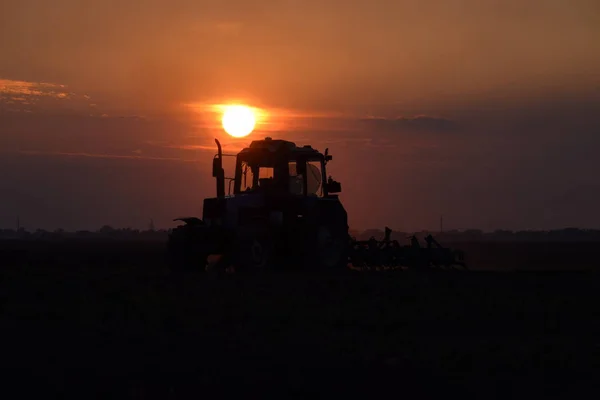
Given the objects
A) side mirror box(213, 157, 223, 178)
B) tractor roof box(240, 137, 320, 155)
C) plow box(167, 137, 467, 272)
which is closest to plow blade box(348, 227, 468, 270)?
plow box(167, 137, 467, 272)

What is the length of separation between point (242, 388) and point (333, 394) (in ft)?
3.66

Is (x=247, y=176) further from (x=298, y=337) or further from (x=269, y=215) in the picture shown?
(x=298, y=337)

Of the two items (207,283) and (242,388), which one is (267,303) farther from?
(242,388)

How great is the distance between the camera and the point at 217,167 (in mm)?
28484

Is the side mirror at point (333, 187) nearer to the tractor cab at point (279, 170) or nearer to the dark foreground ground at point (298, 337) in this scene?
the tractor cab at point (279, 170)

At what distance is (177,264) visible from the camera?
29.0m

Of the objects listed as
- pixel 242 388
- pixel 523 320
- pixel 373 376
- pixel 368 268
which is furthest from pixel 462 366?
pixel 368 268

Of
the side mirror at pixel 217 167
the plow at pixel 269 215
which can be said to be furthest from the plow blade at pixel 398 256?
the side mirror at pixel 217 167

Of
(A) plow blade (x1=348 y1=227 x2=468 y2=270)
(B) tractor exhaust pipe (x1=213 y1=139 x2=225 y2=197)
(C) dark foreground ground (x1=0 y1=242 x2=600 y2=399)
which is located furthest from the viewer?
(A) plow blade (x1=348 y1=227 x2=468 y2=270)

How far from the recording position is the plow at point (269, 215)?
1121 inches

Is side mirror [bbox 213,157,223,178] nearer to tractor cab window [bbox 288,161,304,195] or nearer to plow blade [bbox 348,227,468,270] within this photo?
tractor cab window [bbox 288,161,304,195]

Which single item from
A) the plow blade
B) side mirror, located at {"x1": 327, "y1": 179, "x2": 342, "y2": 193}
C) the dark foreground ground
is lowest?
the dark foreground ground

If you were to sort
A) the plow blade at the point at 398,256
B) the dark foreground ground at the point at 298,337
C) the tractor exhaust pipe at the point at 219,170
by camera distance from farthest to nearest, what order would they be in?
the plow blade at the point at 398,256 < the tractor exhaust pipe at the point at 219,170 < the dark foreground ground at the point at 298,337

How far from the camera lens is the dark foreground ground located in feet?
40.7
